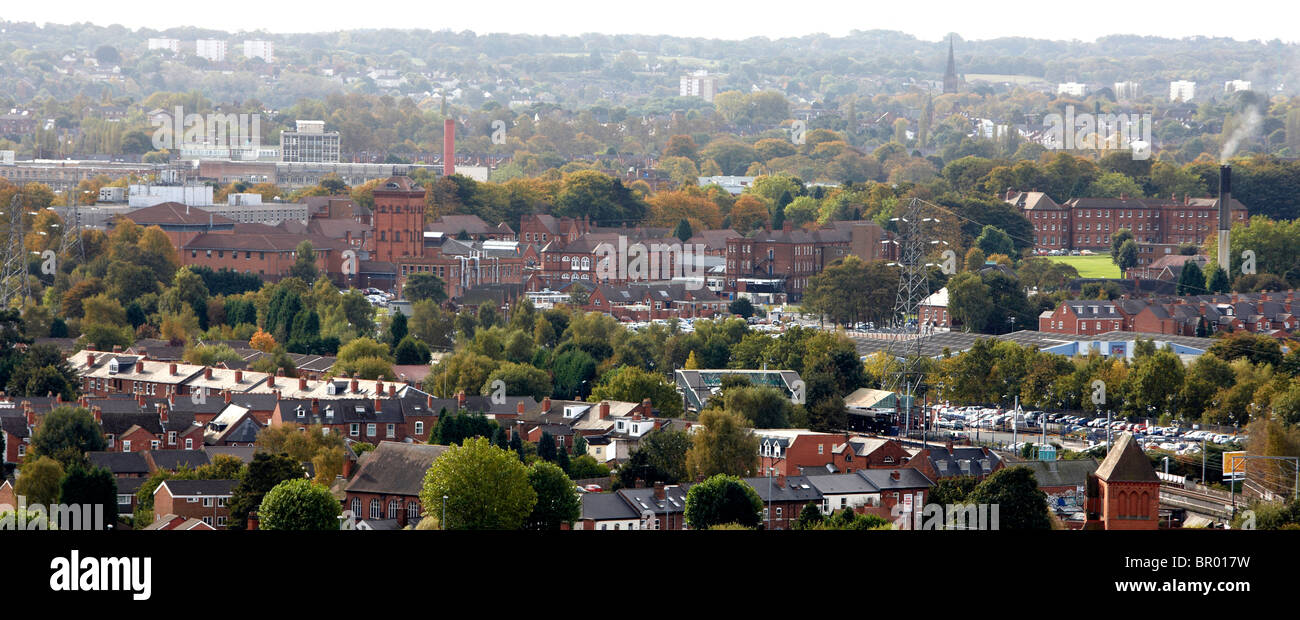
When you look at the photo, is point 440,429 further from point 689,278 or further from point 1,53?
point 1,53

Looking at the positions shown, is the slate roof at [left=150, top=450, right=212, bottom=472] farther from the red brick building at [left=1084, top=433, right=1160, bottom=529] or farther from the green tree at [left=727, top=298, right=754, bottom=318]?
the green tree at [left=727, top=298, right=754, bottom=318]

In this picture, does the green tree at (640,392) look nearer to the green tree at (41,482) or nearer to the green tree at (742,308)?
the green tree at (41,482)

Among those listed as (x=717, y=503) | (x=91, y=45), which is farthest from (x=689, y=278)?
(x=91, y=45)

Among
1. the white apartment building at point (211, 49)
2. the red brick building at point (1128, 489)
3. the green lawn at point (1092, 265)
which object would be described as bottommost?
the green lawn at point (1092, 265)

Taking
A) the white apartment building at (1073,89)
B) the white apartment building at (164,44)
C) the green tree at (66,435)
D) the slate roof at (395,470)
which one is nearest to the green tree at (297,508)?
the slate roof at (395,470)

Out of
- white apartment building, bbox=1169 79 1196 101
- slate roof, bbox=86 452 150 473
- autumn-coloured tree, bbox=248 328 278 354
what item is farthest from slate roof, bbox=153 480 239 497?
white apartment building, bbox=1169 79 1196 101

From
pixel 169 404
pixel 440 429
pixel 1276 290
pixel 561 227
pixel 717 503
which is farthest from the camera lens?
pixel 561 227

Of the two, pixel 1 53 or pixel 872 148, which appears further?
pixel 1 53
